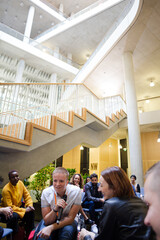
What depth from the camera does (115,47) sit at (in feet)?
24.6

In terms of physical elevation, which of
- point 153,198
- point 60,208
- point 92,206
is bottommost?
point 92,206

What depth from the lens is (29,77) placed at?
11.9 meters

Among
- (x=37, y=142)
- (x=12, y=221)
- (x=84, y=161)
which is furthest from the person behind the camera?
(x=84, y=161)

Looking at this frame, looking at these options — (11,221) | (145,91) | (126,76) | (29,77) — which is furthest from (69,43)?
(11,221)

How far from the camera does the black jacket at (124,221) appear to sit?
39.2 inches

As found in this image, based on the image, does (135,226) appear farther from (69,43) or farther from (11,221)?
(69,43)

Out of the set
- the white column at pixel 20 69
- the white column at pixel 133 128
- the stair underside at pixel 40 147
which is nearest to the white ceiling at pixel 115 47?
the white column at pixel 133 128

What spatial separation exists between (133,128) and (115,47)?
3869 mm

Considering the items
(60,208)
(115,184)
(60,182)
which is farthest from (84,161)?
(115,184)

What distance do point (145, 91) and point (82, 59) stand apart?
7.36 meters

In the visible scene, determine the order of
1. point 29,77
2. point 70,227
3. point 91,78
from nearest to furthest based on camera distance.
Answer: point 70,227 → point 91,78 → point 29,77

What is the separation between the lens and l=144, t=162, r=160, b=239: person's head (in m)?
0.45

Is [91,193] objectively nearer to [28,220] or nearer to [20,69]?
[28,220]

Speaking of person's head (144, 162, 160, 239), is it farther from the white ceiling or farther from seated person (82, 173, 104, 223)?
the white ceiling
